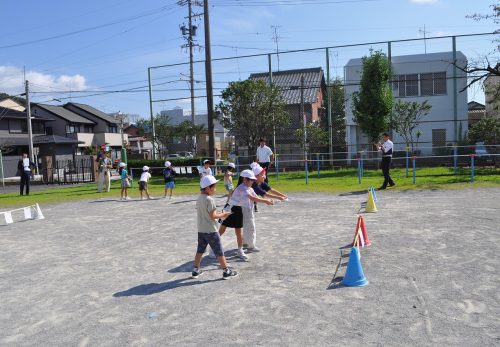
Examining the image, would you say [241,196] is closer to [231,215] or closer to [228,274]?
[231,215]

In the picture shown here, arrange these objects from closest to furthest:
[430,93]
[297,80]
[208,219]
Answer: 1. [208,219]
2. [430,93]
3. [297,80]

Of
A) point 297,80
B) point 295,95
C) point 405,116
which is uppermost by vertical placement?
point 297,80

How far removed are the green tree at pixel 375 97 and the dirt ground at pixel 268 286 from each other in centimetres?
1293

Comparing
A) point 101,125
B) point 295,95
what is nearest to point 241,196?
point 295,95

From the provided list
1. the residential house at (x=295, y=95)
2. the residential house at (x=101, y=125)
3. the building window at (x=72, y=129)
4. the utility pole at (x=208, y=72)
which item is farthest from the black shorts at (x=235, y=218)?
the residential house at (x=101, y=125)

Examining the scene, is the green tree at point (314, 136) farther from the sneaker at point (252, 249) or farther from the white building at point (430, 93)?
the sneaker at point (252, 249)

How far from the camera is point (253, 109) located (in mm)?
24719

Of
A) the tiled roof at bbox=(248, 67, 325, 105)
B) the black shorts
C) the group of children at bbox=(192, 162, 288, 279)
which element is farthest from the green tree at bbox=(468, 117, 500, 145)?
the black shorts

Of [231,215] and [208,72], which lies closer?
[231,215]

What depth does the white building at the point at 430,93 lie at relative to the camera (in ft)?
89.5

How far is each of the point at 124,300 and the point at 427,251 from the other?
15.5 ft

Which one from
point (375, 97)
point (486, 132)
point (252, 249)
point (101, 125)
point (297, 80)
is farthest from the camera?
point (101, 125)

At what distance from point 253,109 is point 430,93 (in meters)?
11.6

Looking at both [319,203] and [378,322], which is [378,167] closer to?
[319,203]
